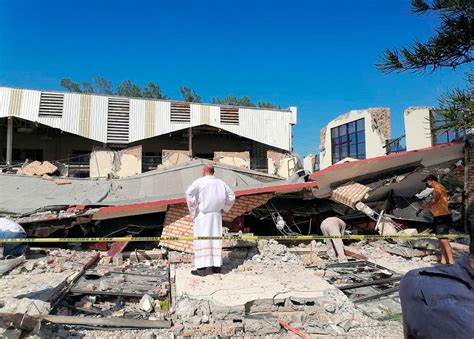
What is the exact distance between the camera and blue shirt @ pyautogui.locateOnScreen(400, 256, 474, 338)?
1.05 metres

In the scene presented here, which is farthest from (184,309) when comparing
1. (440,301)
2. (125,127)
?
(125,127)

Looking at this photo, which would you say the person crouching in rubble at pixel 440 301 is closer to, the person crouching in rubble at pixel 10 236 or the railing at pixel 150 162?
the person crouching in rubble at pixel 10 236

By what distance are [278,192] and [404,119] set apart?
10543 mm

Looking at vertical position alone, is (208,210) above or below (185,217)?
above

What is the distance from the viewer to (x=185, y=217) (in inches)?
275

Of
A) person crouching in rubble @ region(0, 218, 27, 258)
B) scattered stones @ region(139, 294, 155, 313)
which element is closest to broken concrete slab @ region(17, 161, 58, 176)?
person crouching in rubble @ region(0, 218, 27, 258)

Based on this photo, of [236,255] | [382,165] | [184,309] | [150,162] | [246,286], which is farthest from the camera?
[150,162]

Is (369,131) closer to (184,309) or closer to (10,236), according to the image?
(10,236)

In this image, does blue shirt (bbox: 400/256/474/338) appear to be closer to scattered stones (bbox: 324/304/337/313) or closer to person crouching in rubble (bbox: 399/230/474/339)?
person crouching in rubble (bbox: 399/230/474/339)

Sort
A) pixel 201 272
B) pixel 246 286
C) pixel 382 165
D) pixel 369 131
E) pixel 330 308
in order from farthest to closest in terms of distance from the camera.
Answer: pixel 369 131 → pixel 382 165 → pixel 201 272 → pixel 246 286 → pixel 330 308

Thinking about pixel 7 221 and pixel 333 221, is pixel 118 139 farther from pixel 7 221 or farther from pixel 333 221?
pixel 333 221

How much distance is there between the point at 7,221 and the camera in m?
6.04

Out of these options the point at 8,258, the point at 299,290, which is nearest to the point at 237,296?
the point at 299,290

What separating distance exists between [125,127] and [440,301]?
19.4m
